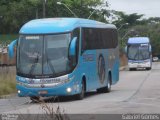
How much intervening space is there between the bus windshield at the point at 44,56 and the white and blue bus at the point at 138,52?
40.7 meters

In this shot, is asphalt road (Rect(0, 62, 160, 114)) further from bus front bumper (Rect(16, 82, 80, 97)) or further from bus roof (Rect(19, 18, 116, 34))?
bus roof (Rect(19, 18, 116, 34))

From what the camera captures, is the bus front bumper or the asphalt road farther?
the bus front bumper

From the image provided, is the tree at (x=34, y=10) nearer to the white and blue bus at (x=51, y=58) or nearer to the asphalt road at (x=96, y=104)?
the asphalt road at (x=96, y=104)

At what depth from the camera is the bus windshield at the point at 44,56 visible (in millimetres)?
22984

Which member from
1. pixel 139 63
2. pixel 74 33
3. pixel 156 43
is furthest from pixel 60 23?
pixel 156 43

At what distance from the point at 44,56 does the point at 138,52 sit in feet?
137

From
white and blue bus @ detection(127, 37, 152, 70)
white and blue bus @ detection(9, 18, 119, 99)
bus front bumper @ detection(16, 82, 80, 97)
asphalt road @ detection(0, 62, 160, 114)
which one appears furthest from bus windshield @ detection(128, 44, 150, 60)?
bus front bumper @ detection(16, 82, 80, 97)

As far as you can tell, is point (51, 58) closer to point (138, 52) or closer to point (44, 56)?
Answer: point (44, 56)

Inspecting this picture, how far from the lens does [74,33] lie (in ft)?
78.1

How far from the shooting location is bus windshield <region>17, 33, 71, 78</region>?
22984 mm

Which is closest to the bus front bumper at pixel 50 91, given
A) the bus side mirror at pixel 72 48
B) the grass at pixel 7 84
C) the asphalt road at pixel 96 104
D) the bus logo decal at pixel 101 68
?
the asphalt road at pixel 96 104

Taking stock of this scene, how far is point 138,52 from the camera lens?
64.2 metres

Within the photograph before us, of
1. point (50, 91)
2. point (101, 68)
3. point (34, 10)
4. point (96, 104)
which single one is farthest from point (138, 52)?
point (96, 104)

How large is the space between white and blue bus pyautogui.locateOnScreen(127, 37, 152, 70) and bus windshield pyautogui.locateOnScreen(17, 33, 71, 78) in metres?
40.7
